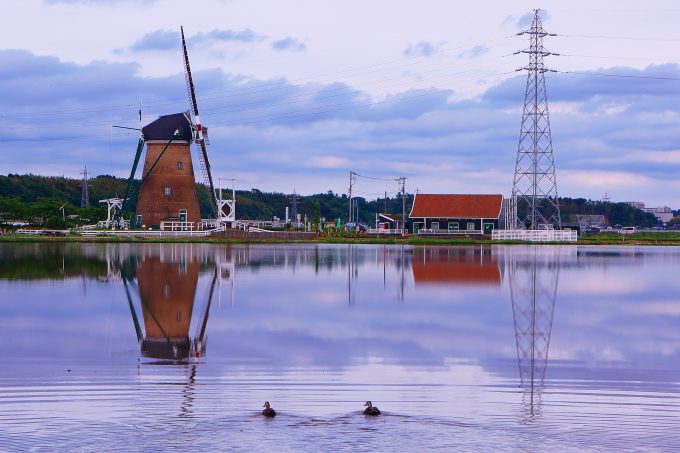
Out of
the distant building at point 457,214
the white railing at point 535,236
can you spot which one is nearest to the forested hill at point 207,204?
the distant building at point 457,214

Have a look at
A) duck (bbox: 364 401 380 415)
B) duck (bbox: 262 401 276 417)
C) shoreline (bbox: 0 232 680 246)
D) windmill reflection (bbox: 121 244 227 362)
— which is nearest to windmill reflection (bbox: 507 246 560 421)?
duck (bbox: 364 401 380 415)

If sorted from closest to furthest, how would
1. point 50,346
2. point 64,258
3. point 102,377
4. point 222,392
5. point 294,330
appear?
1. point 222,392
2. point 102,377
3. point 50,346
4. point 294,330
5. point 64,258

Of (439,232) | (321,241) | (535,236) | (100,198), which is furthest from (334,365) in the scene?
(100,198)

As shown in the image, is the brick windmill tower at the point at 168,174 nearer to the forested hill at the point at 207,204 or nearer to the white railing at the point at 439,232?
the forested hill at the point at 207,204

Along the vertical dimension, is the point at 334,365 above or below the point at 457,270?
below

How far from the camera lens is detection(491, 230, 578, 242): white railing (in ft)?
233

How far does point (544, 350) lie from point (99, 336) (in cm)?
802

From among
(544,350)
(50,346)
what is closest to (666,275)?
(544,350)

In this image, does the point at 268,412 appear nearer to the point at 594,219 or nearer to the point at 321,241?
the point at 321,241

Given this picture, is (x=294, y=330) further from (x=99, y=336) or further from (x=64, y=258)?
(x=64, y=258)

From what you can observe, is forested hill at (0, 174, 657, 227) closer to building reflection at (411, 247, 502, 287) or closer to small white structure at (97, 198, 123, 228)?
small white structure at (97, 198, 123, 228)

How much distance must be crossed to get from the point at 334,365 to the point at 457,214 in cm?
6644

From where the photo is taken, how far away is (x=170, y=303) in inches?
923

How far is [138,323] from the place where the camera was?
1981 centimetres
